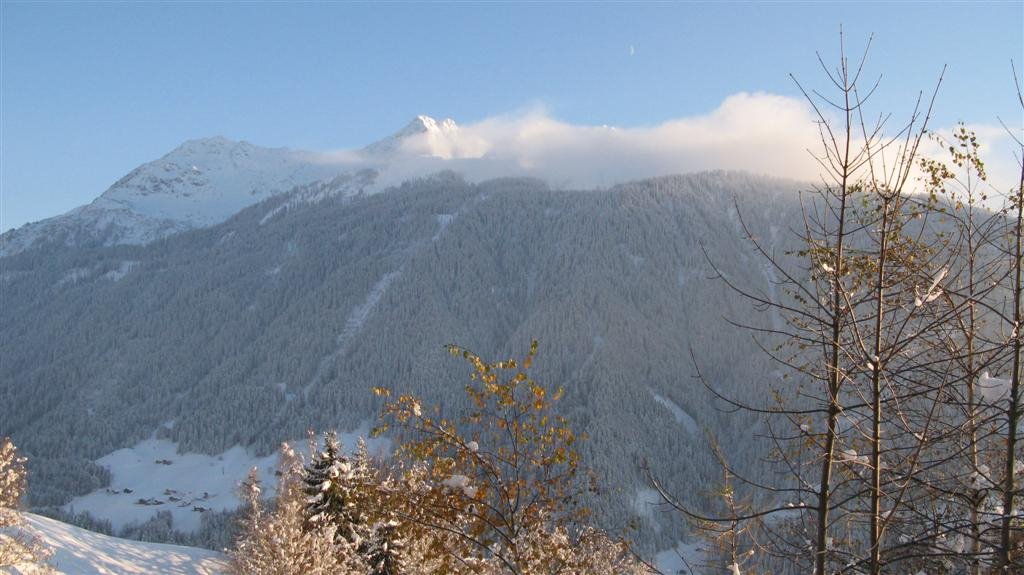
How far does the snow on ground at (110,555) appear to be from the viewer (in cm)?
3366

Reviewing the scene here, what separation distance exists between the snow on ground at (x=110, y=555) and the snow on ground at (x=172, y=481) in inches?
2786

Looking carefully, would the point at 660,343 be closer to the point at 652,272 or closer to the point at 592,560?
the point at 652,272

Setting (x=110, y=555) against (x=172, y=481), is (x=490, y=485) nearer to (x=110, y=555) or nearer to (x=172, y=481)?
(x=110, y=555)

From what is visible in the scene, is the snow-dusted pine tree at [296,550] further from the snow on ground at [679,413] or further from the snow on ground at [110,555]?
the snow on ground at [679,413]

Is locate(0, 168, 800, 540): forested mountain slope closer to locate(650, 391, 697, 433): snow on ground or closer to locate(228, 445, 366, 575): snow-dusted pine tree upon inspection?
locate(650, 391, 697, 433): snow on ground

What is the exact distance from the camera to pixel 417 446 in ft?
25.5

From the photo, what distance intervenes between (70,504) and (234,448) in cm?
3212

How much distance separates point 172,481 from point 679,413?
320ft

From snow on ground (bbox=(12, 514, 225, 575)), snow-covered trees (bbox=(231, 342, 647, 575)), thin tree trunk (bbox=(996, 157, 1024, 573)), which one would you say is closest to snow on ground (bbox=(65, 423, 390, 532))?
snow on ground (bbox=(12, 514, 225, 575))

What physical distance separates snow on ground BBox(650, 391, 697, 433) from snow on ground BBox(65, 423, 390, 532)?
52538mm

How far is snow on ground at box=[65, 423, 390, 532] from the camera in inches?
4835

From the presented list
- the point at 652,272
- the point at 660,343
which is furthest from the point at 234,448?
the point at 652,272

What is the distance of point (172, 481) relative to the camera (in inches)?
5404

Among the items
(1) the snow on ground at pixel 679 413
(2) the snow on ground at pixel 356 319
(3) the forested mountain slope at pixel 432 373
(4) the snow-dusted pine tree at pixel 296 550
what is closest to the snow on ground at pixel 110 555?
(4) the snow-dusted pine tree at pixel 296 550
